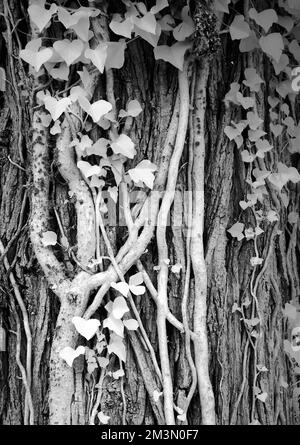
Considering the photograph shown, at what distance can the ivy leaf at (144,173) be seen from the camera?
55.6 inches

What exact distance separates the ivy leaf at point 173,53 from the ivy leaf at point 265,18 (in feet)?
0.80

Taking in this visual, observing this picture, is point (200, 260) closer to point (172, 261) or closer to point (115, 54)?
point (172, 261)

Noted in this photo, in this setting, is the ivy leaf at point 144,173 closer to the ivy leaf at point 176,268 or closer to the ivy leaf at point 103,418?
the ivy leaf at point 176,268

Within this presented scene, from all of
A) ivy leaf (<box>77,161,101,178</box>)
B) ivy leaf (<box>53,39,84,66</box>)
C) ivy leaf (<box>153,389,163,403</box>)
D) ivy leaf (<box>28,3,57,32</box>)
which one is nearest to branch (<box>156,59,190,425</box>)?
ivy leaf (<box>153,389,163,403</box>)

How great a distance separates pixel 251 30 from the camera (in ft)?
4.90

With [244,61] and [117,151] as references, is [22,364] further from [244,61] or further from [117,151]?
[244,61]

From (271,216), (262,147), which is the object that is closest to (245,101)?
(262,147)

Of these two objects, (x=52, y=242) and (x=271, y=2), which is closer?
(x=52, y=242)

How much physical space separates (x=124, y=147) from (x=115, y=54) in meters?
0.29

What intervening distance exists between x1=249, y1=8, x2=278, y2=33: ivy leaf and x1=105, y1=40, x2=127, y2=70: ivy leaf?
432 mm

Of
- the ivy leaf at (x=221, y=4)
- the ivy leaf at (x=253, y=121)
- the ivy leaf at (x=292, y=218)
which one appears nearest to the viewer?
the ivy leaf at (x=221, y=4)

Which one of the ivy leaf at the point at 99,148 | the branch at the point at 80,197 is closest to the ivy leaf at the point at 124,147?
the ivy leaf at the point at 99,148
